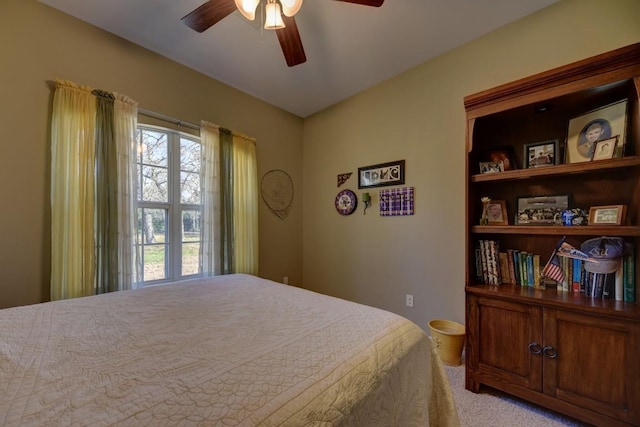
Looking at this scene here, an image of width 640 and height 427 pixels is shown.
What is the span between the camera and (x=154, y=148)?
2.48 m

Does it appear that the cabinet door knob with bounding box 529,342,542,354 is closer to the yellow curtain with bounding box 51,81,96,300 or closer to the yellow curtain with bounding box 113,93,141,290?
the yellow curtain with bounding box 113,93,141,290

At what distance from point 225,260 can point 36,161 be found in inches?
63.7

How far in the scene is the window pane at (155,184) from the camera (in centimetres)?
243

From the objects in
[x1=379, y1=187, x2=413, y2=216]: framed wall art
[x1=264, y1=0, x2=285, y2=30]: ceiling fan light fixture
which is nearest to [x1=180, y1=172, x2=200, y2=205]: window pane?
[x1=264, y1=0, x2=285, y2=30]: ceiling fan light fixture

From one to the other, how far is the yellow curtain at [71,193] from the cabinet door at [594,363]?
316 cm

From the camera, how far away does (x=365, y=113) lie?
3021 millimetres

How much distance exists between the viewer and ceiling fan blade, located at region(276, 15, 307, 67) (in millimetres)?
1570

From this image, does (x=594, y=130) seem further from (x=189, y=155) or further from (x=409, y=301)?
(x=189, y=155)

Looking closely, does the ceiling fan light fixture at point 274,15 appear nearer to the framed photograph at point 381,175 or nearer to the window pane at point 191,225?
the framed photograph at point 381,175

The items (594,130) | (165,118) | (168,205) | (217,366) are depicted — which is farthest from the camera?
(168,205)

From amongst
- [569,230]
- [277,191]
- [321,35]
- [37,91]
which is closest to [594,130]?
[569,230]

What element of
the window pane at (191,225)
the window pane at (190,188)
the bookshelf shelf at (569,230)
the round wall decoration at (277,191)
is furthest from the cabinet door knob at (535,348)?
the window pane at (190,188)

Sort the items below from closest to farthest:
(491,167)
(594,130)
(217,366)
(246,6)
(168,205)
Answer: (217,366), (246,6), (594,130), (491,167), (168,205)

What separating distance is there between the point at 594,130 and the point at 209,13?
7.94 feet
